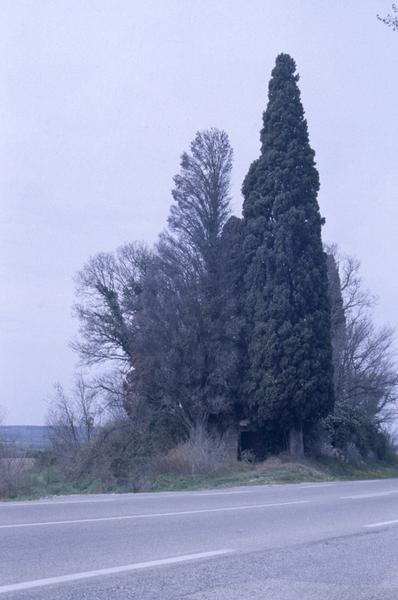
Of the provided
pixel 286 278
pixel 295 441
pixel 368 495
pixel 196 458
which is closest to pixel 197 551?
pixel 368 495

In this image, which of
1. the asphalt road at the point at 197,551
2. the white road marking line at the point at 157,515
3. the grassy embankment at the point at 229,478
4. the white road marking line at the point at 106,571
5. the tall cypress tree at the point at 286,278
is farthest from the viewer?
the tall cypress tree at the point at 286,278

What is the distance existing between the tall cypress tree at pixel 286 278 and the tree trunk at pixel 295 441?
0.04 meters

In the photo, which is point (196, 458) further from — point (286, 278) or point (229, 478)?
point (286, 278)

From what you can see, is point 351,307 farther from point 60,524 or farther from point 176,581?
point 176,581

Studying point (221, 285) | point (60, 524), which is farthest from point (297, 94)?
point (60, 524)

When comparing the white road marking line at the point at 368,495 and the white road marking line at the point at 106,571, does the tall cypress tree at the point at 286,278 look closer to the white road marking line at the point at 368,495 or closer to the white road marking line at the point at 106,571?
the white road marking line at the point at 368,495

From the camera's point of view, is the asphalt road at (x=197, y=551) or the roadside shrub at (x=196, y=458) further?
the roadside shrub at (x=196, y=458)

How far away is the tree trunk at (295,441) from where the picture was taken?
3588 cm

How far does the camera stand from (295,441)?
36.0 meters

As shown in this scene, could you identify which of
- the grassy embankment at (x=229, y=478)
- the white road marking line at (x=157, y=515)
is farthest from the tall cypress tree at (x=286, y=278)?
the white road marking line at (x=157, y=515)

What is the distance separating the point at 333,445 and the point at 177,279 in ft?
35.0

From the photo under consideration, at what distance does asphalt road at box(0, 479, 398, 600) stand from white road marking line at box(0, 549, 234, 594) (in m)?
0.01

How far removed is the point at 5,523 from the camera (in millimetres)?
13086

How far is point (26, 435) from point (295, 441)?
11.3 m
